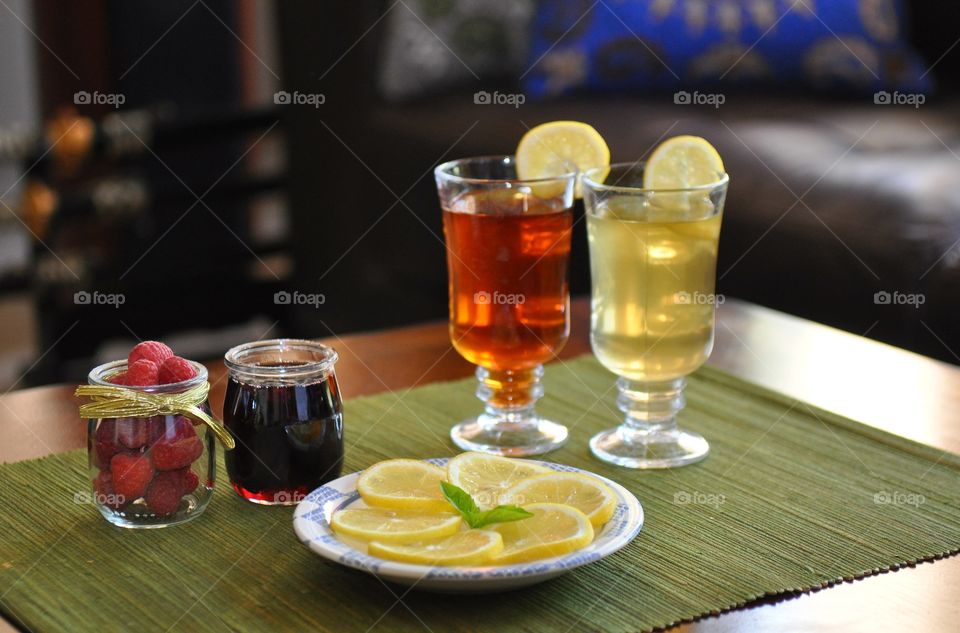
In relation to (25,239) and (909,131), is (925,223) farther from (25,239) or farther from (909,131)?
(25,239)

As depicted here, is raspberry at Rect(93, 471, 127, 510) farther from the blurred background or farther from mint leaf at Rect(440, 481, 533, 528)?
the blurred background

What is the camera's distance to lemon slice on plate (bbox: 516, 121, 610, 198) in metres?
1.37

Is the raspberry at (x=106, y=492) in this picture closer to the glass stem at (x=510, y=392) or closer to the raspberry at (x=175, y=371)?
the raspberry at (x=175, y=371)

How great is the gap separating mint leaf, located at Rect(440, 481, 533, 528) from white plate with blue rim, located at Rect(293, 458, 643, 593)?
54 millimetres

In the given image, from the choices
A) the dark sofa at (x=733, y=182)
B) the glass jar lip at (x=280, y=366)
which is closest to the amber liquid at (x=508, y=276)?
the glass jar lip at (x=280, y=366)

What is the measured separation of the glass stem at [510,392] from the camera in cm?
138

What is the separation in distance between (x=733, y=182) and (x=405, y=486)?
5.16 ft

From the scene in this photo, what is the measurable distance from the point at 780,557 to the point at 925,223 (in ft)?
4.42

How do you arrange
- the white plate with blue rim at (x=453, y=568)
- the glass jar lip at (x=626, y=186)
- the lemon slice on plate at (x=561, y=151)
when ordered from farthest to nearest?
the lemon slice on plate at (x=561, y=151), the glass jar lip at (x=626, y=186), the white plate with blue rim at (x=453, y=568)

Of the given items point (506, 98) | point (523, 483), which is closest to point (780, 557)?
point (523, 483)

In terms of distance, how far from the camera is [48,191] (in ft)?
9.82

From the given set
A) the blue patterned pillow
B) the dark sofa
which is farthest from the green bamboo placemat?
the blue patterned pillow

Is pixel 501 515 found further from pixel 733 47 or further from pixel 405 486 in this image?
pixel 733 47

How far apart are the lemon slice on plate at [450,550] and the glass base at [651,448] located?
1.17ft
